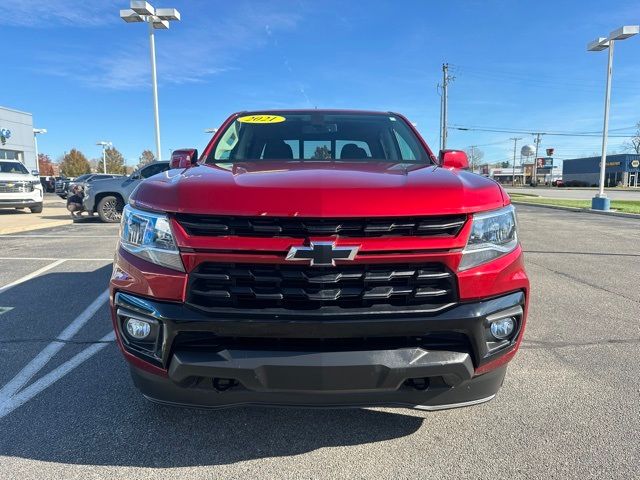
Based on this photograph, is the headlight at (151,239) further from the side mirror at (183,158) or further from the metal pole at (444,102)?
the metal pole at (444,102)

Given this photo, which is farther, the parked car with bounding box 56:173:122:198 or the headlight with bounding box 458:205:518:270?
the parked car with bounding box 56:173:122:198

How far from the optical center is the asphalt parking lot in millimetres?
2203

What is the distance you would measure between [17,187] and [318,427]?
17155 millimetres

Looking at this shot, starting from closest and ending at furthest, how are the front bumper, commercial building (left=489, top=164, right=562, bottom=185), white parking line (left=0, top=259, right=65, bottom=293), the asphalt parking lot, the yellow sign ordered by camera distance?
the front bumper < the asphalt parking lot < the yellow sign < white parking line (left=0, top=259, right=65, bottom=293) < commercial building (left=489, top=164, right=562, bottom=185)

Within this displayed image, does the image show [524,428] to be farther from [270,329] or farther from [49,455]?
[49,455]

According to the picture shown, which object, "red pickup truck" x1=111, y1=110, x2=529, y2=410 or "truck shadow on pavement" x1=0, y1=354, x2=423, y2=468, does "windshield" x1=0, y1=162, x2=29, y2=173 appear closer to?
"truck shadow on pavement" x1=0, y1=354, x2=423, y2=468

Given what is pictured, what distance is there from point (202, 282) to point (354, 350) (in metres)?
0.73

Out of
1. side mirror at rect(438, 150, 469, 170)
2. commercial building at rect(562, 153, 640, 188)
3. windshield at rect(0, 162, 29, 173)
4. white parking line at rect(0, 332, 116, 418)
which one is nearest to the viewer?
white parking line at rect(0, 332, 116, 418)

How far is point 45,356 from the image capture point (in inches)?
138

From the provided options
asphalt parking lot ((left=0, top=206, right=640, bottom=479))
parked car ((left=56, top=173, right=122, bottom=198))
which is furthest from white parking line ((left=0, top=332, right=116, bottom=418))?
parked car ((left=56, top=173, right=122, bottom=198))

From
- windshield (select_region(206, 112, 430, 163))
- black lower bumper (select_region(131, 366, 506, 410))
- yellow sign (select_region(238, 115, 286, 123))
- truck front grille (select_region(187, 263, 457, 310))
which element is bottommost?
black lower bumper (select_region(131, 366, 506, 410))

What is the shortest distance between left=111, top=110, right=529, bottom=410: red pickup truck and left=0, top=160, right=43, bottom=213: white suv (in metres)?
16.6

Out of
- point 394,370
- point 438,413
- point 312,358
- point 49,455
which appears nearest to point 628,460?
point 438,413

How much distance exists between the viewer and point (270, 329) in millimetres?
1933
